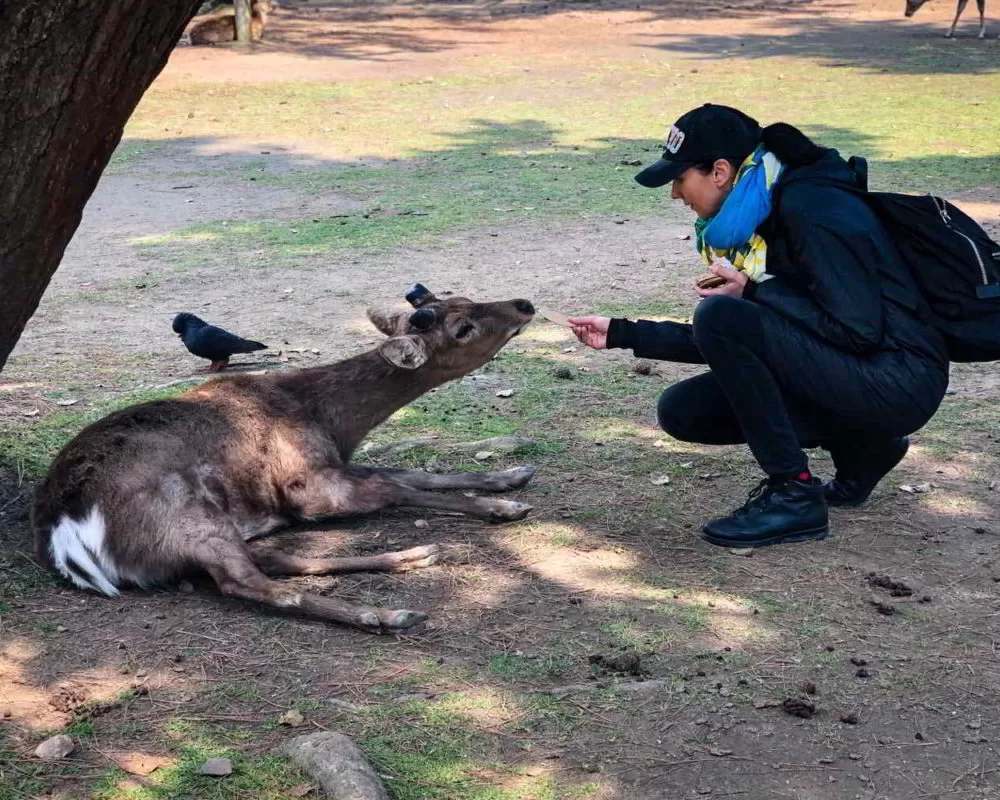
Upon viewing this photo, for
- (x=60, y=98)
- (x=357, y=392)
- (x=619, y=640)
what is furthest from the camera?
(x=357, y=392)

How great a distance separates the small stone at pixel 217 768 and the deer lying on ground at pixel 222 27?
19.5 meters

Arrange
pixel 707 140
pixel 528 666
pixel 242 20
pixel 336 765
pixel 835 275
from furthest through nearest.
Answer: pixel 242 20, pixel 707 140, pixel 835 275, pixel 528 666, pixel 336 765

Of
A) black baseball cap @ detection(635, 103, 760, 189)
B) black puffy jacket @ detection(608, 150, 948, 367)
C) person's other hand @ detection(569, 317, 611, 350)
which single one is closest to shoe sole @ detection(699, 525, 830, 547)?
black puffy jacket @ detection(608, 150, 948, 367)

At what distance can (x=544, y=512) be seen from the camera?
16.2 ft

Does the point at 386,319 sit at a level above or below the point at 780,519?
above

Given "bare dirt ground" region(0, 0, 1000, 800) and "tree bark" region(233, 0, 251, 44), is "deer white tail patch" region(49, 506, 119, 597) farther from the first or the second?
"tree bark" region(233, 0, 251, 44)

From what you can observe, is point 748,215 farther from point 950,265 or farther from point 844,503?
point 844,503

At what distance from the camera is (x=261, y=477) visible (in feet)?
15.8

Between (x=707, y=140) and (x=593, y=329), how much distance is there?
2.34 feet

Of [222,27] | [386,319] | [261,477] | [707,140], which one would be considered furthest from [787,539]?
[222,27]

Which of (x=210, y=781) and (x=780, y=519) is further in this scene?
(x=780, y=519)

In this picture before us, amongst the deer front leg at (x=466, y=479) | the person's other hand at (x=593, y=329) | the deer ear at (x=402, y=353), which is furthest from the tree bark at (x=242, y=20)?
the person's other hand at (x=593, y=329)

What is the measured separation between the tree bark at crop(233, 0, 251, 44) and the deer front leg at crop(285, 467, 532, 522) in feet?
57.0

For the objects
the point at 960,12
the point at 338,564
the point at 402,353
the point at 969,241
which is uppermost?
the point at 960,12
